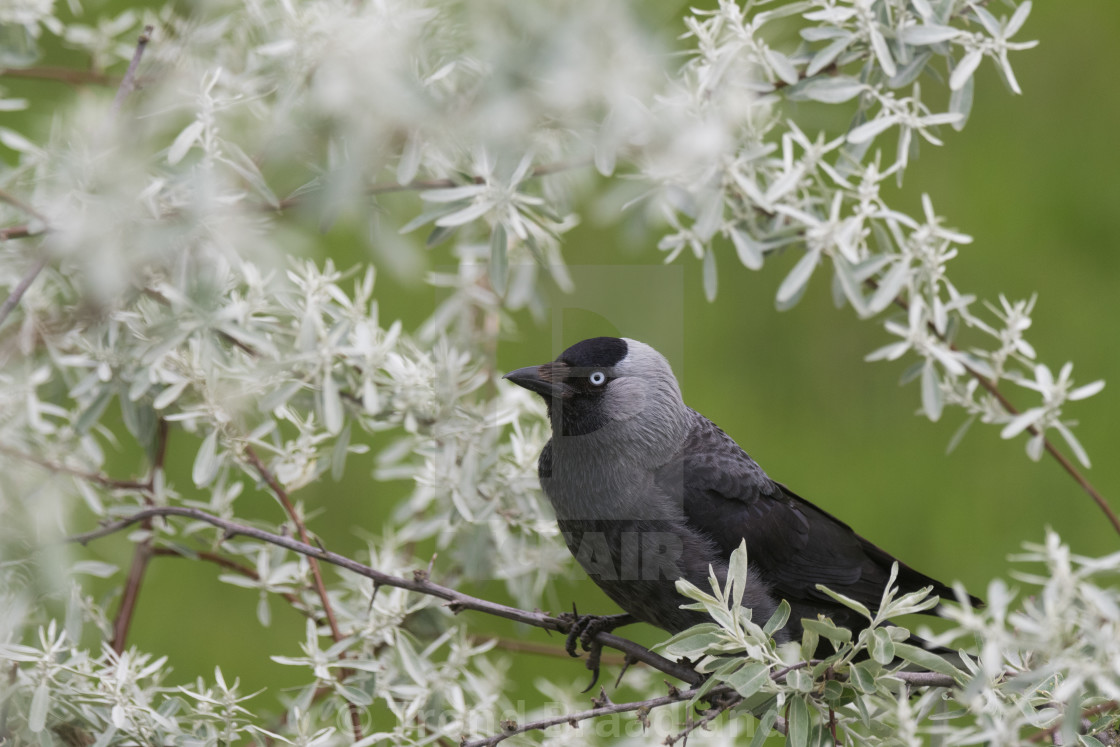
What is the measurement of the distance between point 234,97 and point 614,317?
2.16 feet

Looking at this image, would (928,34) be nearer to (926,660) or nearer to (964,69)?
(964,69)

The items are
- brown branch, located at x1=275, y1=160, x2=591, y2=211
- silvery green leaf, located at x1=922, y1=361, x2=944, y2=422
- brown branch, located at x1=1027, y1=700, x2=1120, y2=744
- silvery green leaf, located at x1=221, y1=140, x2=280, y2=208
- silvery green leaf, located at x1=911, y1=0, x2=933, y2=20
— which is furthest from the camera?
silvery green leaf, located at x1=922, y1=361, x2=944, y2=422

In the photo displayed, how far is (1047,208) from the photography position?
2.87m

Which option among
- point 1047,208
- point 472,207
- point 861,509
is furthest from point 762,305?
point 472,207

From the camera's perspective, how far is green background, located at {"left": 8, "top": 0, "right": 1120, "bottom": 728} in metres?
2.67

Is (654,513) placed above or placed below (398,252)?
below

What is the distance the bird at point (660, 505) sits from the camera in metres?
1.57

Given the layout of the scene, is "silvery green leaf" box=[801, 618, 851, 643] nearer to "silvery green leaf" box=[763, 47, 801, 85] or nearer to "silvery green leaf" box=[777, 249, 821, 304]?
"silvery green leaf" box=[777, 249, 821, 304]

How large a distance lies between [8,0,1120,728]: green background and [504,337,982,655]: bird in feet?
2.83

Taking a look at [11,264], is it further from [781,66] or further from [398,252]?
[781,66]

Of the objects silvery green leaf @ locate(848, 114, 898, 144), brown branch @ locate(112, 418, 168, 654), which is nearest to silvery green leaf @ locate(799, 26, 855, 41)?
silvery green leaf @ locate(848, 114, 898, 144)

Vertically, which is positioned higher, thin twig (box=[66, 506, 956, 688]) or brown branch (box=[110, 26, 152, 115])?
brown branch (box=[110, 26, 152, 115])

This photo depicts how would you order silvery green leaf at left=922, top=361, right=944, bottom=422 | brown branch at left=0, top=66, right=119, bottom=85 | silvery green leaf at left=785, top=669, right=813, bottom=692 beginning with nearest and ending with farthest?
silvery green leaf at left=785, top=669, right=813, bottom=692, silvery green leaf at left=922, top=361, right=944, bottom=422, brown branch at left=0, top=66, right=119, bottom=85

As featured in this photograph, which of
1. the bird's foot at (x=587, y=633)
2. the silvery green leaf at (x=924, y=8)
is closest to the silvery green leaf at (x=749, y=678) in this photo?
the bird's foot at (x=587, y=633)
